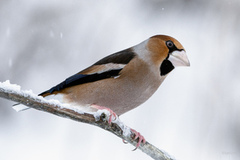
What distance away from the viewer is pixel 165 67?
314cm

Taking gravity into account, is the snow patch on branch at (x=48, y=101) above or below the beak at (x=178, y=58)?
below

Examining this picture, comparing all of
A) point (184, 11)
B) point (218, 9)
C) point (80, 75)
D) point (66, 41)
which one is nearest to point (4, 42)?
point (66, 41)

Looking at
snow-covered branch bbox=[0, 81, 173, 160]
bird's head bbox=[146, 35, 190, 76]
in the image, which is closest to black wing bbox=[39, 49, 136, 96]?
bird's head bbox=[146, 35, 190, 76]

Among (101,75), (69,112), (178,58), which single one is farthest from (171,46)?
(69,112)

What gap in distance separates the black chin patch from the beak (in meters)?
0.04

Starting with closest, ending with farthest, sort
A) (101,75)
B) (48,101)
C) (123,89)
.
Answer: (48,101)
(123,89)
(101,75)

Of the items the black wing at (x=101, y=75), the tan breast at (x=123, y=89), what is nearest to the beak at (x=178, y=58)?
the tan breast at (x=123, y=89)

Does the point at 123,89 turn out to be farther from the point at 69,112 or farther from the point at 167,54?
the point at 69,112

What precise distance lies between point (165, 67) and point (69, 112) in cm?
110

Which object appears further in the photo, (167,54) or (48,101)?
(167,54)

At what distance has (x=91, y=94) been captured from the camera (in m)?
3.06

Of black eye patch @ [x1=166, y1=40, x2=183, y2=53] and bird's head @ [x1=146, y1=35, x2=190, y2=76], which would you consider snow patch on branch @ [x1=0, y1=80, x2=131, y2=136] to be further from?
black eye patch @ [x1=166, y1=40, x2=183, y2=53]

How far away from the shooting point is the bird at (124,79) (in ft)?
9.92

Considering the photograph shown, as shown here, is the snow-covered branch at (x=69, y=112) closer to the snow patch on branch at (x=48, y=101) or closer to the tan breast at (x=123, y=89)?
the snow patch on branch at (x=48, y=101)
